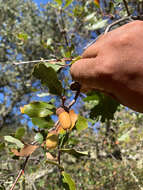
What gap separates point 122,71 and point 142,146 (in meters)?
3.29

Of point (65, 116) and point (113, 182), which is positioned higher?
point (65, 116)

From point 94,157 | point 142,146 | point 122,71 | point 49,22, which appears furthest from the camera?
point 49,22

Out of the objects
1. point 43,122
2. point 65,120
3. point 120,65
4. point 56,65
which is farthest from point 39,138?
point 120,65

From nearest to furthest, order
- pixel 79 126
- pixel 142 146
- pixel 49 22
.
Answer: pixel 79 126 → pixel 142 146 → pixel 49 22

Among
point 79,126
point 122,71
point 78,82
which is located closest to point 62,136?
point 79,126

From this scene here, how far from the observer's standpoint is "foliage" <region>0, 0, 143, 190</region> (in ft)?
2.50

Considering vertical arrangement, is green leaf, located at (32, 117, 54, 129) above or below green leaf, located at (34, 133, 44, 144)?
above

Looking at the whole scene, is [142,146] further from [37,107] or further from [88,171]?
[37,107]

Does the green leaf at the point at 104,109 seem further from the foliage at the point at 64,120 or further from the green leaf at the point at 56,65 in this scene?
the green leaf at the point at 56,65

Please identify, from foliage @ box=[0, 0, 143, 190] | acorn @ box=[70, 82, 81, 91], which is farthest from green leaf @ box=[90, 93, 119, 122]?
acorn @ box=[70, 82, 81, 91]

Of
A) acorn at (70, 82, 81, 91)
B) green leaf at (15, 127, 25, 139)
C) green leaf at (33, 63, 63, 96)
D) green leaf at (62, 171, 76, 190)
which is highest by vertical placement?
green leaf at (33, 63, 63, 96)

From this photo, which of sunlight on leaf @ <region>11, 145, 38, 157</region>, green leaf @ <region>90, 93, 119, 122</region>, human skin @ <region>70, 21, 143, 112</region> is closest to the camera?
human skin @ <region>70, 21, 143, 112</region>

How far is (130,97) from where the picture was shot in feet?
2.23

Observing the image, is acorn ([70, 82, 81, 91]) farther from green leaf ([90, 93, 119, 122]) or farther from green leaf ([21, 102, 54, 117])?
green leaf ([90, 93, 119, 122])
